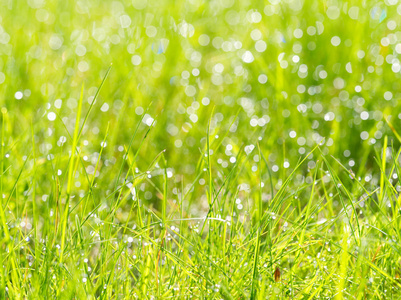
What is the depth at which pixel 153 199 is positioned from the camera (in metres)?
1.50

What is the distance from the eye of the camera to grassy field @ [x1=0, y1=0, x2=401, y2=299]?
102 cm

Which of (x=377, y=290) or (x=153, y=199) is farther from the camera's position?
(x=153, y=199)

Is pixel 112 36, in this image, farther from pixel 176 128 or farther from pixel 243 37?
pixel 176 128

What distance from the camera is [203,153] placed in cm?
111

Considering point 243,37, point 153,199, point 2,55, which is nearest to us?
point 153,199

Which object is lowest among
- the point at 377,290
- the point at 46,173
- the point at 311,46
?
the point at 377,290

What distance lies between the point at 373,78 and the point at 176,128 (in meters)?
0.74

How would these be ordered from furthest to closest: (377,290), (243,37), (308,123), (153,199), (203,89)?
1. (243,37)
2. (203,89)
3. (308,123)
4. (153,199)
5. (377,290)

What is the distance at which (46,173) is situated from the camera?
4.94 ft

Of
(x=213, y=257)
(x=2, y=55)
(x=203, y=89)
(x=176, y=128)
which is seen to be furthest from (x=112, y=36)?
(x=213, y=257)

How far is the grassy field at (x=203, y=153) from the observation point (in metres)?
1.02

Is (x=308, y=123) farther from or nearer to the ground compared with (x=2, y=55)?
nearer to the ground

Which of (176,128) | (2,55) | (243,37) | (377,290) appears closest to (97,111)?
(176,128)

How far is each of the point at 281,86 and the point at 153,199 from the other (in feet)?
2.12
